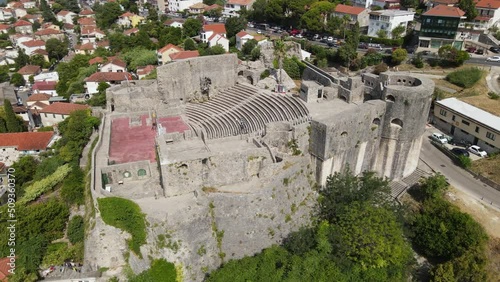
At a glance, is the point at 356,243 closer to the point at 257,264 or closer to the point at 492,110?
the point at 257,264

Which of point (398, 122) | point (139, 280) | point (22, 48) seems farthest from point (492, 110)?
point (22, 48)

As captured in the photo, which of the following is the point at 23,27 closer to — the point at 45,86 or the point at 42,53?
the point at 42,53

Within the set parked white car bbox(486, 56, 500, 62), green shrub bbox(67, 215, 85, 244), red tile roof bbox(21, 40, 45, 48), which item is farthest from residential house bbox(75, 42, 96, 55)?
parked white car bbox(486, 56, 500, 62)

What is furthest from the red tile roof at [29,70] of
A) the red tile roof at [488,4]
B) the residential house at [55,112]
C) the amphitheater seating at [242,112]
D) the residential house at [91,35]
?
the red tile roof at [488,4]

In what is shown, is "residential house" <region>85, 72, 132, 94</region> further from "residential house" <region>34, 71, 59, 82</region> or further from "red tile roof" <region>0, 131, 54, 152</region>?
"residential house" <region>34, 71, 59, 82</region>

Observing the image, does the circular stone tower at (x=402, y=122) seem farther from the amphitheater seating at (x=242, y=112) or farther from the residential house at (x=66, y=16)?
the residential house at (x=66, y=16)

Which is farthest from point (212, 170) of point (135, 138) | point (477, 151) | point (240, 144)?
point (477, 151)
